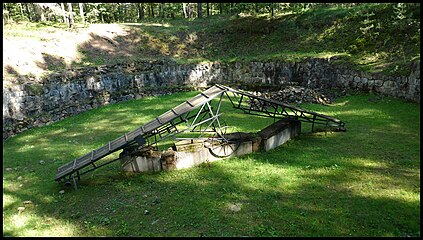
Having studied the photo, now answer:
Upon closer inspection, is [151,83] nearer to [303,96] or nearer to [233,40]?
[233,40]

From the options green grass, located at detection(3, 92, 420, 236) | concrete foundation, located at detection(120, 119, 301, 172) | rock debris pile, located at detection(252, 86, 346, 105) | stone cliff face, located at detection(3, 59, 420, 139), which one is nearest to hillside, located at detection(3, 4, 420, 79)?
stone cliff face, located at detection(3, 59, 420, 139)

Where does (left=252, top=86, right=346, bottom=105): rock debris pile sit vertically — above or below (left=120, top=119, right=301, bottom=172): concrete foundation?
above

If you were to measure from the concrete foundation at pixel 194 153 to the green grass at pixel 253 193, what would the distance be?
1.12 feet

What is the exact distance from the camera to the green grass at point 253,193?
799cm

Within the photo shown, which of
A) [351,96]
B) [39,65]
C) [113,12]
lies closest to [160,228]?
[351,96]

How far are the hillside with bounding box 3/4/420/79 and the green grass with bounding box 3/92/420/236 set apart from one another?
9.56 metres

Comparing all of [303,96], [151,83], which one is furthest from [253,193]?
[151,83]

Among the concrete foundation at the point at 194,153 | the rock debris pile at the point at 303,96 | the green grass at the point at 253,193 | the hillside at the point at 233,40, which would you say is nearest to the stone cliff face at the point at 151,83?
the hillside at the point at 233,40

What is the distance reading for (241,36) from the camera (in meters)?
34.2

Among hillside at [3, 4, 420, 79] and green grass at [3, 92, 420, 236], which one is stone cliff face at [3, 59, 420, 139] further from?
green grass at [3, 92, 420, 236]

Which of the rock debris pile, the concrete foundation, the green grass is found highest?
the rock debris pile

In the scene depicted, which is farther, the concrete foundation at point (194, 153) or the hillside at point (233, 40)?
the hillside at point (233, 40)

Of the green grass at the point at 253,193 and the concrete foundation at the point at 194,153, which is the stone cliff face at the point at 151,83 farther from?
the concrete foundation at the point at 194,153

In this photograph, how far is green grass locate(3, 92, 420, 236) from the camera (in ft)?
26.2
